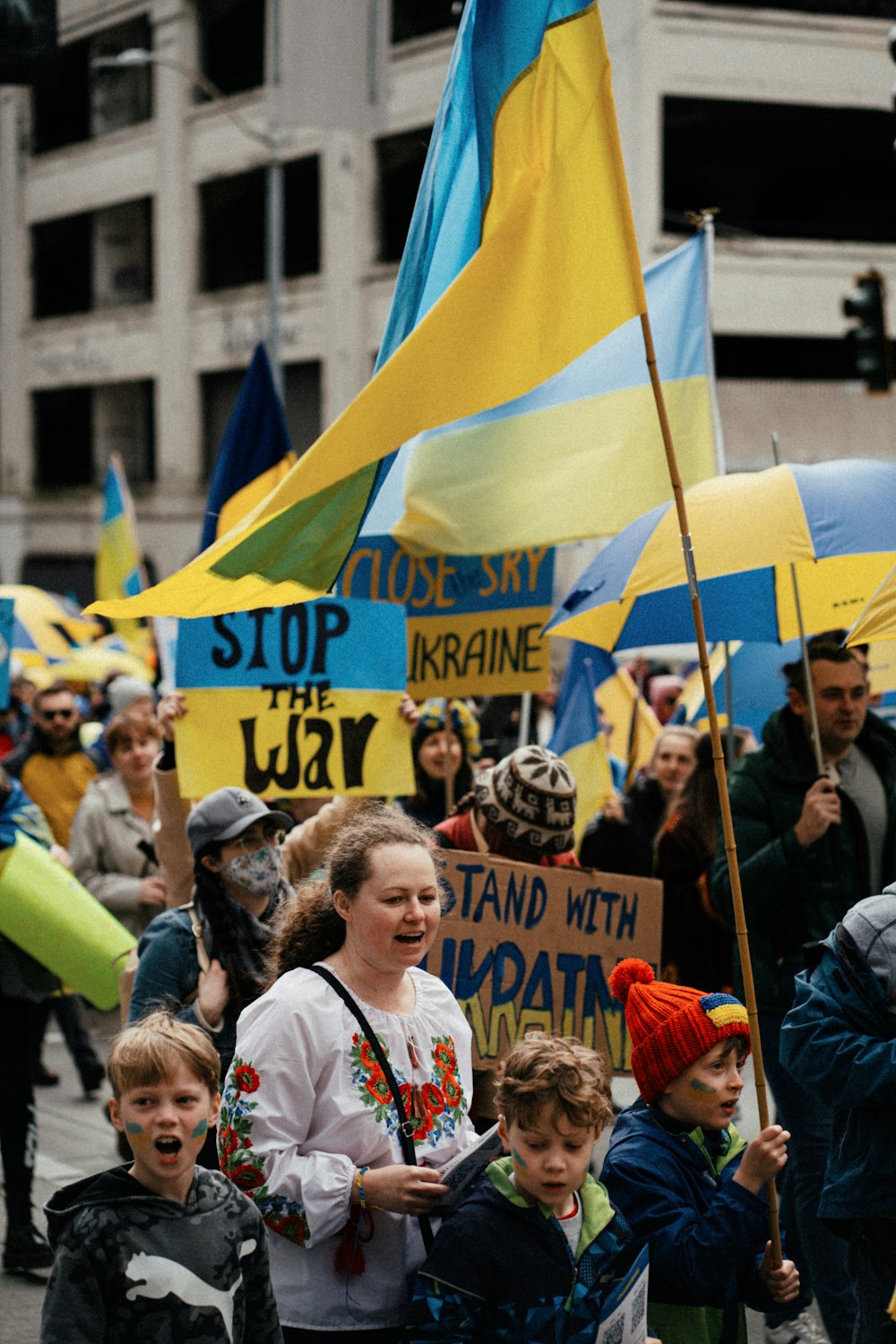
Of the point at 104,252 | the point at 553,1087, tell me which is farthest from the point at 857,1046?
the point at 104,252

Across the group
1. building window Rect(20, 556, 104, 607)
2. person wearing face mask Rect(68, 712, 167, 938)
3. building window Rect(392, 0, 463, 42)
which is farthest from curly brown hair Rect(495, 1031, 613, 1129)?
building window Rect(20, 556, 104, 607)

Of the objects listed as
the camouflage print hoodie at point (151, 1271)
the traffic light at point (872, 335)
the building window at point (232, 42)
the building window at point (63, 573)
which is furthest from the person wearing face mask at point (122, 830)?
the building window at point (63, 573)

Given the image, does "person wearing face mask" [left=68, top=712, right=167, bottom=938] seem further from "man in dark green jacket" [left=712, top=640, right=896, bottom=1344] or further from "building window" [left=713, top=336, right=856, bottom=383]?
"building window" [left=713, top=336, right=856, bottom=383]

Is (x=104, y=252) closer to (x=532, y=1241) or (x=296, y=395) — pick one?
(x=296, y=395)

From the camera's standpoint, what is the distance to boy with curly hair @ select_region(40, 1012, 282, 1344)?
3.11m

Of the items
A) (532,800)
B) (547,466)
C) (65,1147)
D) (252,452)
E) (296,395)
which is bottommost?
(65,1147)

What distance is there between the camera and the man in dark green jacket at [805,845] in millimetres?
5336

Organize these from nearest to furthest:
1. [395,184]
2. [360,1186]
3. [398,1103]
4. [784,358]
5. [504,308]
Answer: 1. [360,1186]
2. [398,1103]
3. [504,308]
4. [784,358]
5. [395,184]

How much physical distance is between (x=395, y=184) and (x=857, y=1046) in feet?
106

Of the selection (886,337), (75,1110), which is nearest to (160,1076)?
(75,1110)

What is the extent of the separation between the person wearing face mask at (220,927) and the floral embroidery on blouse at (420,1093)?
1045mm

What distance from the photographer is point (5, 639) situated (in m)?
8.96

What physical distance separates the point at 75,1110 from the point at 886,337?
28.8 ft

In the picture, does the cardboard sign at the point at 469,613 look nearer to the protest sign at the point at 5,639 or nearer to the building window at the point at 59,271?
the protest sign at the point at 5,639
